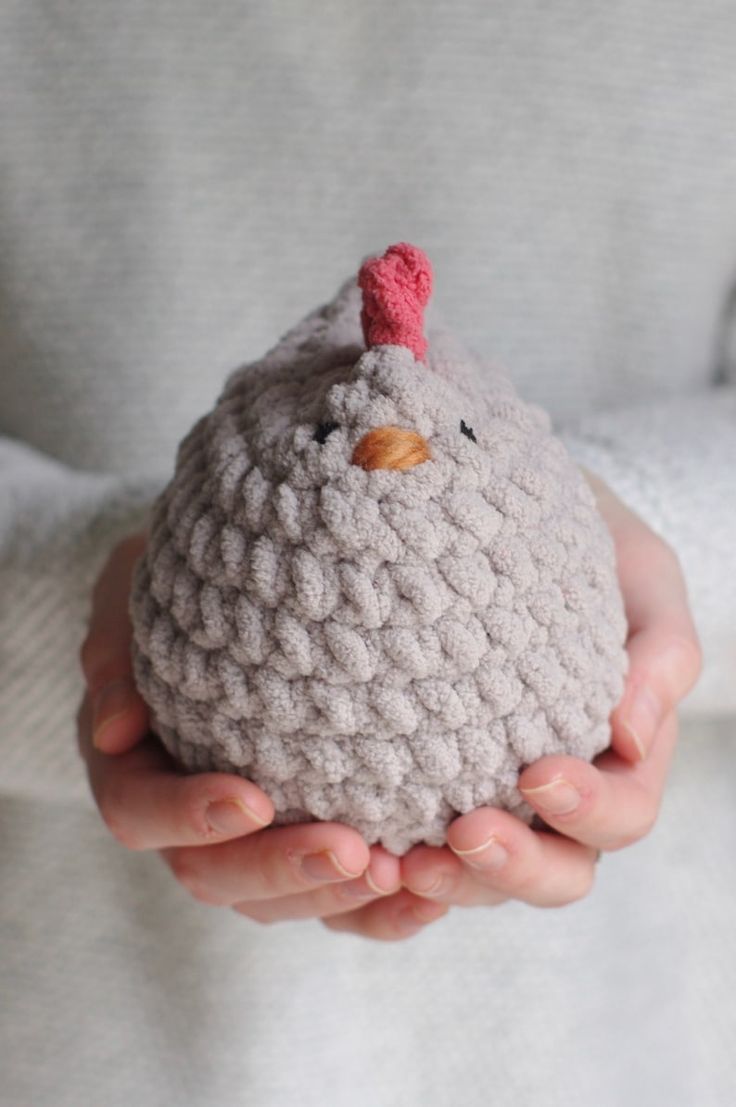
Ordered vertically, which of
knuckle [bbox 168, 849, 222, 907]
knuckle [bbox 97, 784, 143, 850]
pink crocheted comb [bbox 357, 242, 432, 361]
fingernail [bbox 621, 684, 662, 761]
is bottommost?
knuckle [bbox 168, 849, 222, 907]

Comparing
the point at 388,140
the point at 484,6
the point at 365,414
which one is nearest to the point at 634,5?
the point at 484,6

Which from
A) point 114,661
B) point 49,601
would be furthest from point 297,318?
point 114,661

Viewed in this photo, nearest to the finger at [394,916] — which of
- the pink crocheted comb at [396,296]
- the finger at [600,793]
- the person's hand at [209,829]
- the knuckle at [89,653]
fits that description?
the person's hand at [209,829]

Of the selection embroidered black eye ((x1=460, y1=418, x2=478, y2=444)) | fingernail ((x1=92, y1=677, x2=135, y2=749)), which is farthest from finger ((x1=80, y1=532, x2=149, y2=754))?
embroidered black eye ((x1=460, y1=418, x2=478, y2=444))

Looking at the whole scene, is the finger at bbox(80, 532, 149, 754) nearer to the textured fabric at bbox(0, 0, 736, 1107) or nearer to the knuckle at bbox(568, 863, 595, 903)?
the textured fabric at bbox(0, 0, 736, 1107)

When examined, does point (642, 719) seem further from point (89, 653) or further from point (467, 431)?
point (89, 653)

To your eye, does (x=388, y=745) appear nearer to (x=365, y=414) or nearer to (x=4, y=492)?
(x=365, y=414)

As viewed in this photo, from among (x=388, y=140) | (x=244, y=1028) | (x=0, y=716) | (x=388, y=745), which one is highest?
(x=388, y=140)
